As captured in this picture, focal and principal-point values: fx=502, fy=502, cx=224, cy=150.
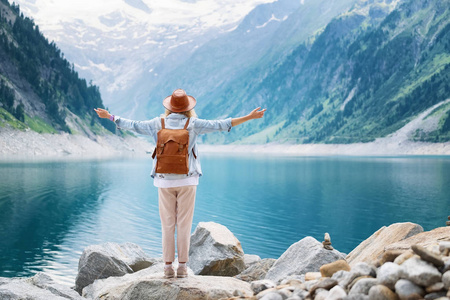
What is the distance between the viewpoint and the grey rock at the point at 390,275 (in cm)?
830

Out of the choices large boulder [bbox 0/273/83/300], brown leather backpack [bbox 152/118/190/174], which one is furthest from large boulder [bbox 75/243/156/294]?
brown leather backpack [bbox 152/118/190/174]

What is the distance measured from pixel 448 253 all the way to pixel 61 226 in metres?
37.0

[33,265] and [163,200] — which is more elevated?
[163,200]

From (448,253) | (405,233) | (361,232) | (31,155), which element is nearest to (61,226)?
(361,232)

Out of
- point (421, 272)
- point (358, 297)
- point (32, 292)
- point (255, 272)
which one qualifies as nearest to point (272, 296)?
point (358, 297)

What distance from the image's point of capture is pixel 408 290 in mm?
8023

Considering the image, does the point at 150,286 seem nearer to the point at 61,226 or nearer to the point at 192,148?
the point at 192,148

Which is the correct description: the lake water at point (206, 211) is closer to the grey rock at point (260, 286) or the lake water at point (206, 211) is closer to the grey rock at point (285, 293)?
the grey rock at point (260, 286)

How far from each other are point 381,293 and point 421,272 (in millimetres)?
730

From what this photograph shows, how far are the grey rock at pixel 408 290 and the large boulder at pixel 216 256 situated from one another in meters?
10.8

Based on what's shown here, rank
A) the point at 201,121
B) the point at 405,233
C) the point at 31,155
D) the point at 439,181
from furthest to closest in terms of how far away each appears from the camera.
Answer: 1. the point at 31,155
2. the point at 439,181
3. the point at 405,233
4. the point at 201,121

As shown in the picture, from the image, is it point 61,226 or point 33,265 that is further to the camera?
point 61,226

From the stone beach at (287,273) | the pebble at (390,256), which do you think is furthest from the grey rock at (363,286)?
the pebble at (390,256)

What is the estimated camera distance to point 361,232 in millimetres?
41906
